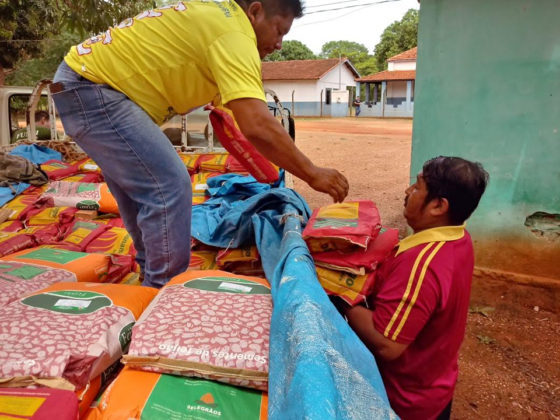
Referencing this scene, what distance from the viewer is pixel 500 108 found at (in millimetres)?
3646

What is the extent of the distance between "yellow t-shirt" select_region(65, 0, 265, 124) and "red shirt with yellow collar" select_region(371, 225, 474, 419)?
31.9 inches

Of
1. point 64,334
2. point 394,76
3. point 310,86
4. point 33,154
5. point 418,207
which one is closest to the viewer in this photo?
point 64,334

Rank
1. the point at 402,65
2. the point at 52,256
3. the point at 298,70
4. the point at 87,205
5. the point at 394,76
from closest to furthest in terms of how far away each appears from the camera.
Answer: the point at 52,256, the point at 87,205, the point at 394,76, the point at 298,70, the point at 402,65

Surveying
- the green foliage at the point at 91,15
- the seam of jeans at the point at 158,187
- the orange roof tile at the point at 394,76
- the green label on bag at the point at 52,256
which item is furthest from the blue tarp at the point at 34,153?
the orange roof tile at the point at 394,76

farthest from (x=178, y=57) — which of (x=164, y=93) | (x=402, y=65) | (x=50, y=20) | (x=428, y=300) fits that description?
(x=402, y=65)

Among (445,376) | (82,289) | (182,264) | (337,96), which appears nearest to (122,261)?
(182,264)

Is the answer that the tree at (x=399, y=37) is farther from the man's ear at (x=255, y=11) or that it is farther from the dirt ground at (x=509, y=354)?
the man's ear at (x=255, y=11)

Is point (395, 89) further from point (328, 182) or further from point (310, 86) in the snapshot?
point (328, 182)

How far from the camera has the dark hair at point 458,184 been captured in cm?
149

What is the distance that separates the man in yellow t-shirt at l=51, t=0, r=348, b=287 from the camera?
1675mm

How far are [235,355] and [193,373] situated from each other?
13 cm

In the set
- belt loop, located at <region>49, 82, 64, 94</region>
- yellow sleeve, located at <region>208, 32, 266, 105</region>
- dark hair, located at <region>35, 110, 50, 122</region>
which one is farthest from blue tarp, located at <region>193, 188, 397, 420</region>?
dark hair, located at <region>35, 110, 50, 122</region>

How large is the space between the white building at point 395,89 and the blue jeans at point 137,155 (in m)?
28.6

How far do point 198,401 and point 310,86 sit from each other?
31025 mm
